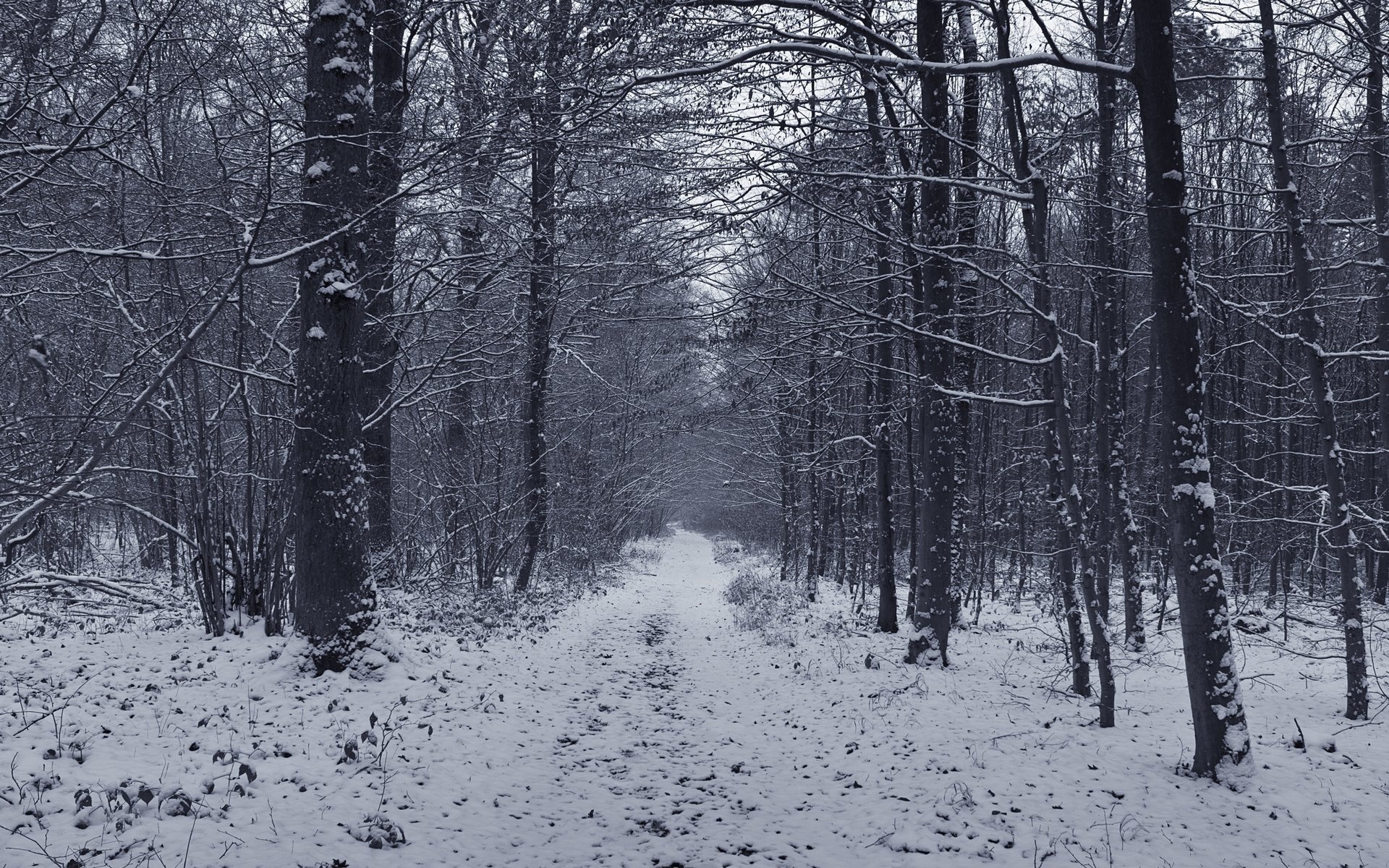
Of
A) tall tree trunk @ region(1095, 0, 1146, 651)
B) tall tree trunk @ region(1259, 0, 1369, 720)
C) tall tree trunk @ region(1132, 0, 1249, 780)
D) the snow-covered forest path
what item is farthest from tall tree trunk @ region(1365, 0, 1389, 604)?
the snow-covered forest path

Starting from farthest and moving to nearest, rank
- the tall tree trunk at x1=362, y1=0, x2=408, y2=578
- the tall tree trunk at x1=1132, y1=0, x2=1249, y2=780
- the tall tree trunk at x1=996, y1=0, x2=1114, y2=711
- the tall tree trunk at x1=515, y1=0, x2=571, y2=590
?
the tall tree trunk at x1=515, y1=0, x2=571, y2=590, the tall tree trunk at x1=362, y1=0, x2=408, y2=578, the tall tree trunk at x1=996, y1=0, x2=1114, y2=711, the tall tree trunk at x1=1132, y1=0, x2=1249, y2=780

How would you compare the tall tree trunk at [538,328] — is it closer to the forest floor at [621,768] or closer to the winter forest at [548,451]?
the winter forest at [548,451]

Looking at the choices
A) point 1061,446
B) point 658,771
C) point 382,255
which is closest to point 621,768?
point 658,771

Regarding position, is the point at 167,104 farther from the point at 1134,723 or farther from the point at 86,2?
the point at 1134,723

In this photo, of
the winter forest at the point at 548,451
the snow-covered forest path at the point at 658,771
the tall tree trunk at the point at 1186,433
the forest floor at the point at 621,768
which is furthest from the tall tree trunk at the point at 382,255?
the tall tree trunk at the point at 1186,433

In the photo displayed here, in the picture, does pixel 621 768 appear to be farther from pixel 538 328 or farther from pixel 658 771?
pixel 538 328

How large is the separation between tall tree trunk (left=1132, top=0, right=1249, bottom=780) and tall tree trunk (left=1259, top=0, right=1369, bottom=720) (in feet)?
10.6

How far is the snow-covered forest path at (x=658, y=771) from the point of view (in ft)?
16.3

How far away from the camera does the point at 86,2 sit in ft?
21.3

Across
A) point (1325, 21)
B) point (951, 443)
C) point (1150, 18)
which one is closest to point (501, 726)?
point (951, 443)

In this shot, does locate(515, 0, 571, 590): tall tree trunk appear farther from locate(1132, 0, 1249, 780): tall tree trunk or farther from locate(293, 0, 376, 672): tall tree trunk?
locate(1132, 0, 1249, 780): tall tree trunk

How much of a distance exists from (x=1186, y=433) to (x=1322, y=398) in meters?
3.90

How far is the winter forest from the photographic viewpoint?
17.0 ft

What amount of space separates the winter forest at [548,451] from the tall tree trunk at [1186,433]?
31 mm
